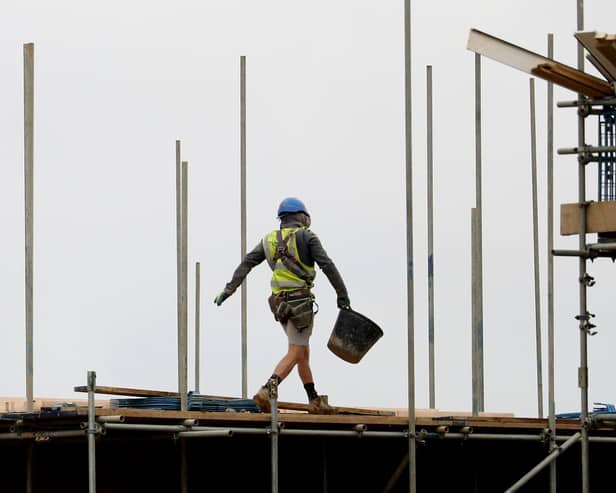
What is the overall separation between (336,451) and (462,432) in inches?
54.5

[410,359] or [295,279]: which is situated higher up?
[295,279]

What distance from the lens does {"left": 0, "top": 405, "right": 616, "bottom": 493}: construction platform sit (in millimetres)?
20906

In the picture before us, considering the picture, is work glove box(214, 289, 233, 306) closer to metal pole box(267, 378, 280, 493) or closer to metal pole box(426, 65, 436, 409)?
metal pole box(267, 378, 280, 493)

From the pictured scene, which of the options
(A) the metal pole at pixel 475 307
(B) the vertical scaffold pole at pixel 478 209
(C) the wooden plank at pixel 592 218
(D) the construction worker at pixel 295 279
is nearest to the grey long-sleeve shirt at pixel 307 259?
(D) the construction worker at pixel 295 279

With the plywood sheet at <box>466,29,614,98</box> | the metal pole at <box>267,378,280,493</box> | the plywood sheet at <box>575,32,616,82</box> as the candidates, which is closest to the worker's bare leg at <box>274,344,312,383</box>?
the metal pole at <box>267,378,280,493</box>

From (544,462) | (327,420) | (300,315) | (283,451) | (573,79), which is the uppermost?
(573,79)

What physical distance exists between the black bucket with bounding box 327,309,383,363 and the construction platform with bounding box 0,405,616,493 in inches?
25.3

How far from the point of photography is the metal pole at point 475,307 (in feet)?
88.0

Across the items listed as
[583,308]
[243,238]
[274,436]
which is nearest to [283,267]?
[274,436]

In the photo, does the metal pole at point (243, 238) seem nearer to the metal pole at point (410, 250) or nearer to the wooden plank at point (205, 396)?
the wooden plank at point (205, 396)

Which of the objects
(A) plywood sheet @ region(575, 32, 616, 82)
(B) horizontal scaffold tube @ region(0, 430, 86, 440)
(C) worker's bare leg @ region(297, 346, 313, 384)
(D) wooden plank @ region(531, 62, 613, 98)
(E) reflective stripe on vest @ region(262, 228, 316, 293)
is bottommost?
(B) horizontal scaffold tube @ region(0, 430, 86, 440)

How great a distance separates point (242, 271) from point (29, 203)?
228 centimetres

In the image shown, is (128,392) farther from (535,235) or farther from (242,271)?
(535,235)

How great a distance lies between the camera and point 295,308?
883 inches
